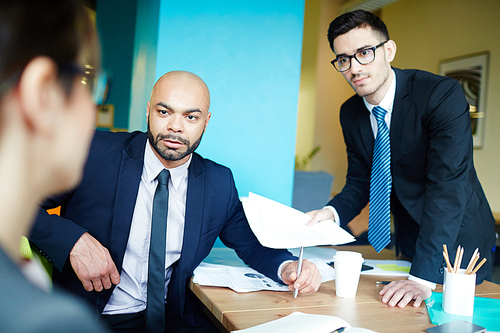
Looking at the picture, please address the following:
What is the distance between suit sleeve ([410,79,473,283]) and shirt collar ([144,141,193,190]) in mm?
925

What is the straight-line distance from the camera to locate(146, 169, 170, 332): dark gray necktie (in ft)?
4.48

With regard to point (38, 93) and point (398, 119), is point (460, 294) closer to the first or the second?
point (398, 119)

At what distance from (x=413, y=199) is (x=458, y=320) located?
2.10 ft

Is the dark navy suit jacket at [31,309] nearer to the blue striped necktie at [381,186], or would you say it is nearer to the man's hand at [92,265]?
the man's hand at [92,265]

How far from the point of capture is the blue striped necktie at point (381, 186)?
5.29 ft

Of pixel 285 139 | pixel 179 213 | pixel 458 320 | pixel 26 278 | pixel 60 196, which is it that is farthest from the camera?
pixel 285 139

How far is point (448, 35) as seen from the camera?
5.46 meters

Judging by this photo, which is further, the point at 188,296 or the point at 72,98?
the point at 188,296

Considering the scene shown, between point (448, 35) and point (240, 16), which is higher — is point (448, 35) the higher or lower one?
the higher one

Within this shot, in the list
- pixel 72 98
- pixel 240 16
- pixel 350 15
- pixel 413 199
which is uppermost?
pixel 240 16

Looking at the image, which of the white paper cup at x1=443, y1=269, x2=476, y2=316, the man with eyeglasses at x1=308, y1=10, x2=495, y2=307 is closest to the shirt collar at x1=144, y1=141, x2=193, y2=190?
the man with eyeglasses at x1=308, y1=10, x2=495, y2=307

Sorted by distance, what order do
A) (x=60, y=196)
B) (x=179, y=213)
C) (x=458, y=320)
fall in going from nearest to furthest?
1. (x=458, y=320)
2. (x=60, y=196)
3. (x=179, y=213)

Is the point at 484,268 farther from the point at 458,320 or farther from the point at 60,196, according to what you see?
the point at 60,196

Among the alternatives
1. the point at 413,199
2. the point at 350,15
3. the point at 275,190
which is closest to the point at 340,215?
the point at 413,199
